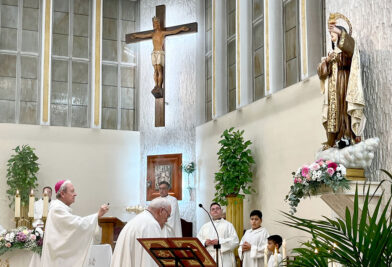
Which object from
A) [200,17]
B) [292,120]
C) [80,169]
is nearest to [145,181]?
[80,169]

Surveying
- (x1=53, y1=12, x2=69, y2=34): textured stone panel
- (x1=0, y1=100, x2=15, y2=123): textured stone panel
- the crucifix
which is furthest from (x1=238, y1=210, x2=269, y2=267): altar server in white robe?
(x1=53, y1=12, x2=69, y2=34): textured stone panel

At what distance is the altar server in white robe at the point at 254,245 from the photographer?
32.3 feet

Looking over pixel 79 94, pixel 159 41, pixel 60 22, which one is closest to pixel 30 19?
pixel 60 22

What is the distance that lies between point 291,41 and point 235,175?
2616 millimetres

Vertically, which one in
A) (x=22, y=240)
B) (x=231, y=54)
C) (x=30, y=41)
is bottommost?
(x=22, y=240)

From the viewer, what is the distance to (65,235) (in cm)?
723

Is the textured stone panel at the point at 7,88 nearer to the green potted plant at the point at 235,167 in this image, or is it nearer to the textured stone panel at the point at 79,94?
the textured stone panel at the point at 79,94

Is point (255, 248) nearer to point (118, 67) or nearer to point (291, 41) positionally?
point (291, 41)

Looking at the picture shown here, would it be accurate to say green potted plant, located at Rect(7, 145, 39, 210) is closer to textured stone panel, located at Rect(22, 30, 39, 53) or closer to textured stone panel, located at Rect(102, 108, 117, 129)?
textured stone panel, located at Rect(102, 108, 117, 129)

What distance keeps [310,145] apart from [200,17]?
624 cm

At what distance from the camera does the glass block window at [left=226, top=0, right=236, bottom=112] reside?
13602 millimetres

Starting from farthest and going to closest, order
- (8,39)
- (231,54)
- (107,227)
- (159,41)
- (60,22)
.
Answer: (60,22), (8,39), (159,41), (231,54), (107,227)

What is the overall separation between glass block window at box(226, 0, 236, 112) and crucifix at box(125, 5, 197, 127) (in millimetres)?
881

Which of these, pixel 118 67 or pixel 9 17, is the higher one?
pixel 9 17
